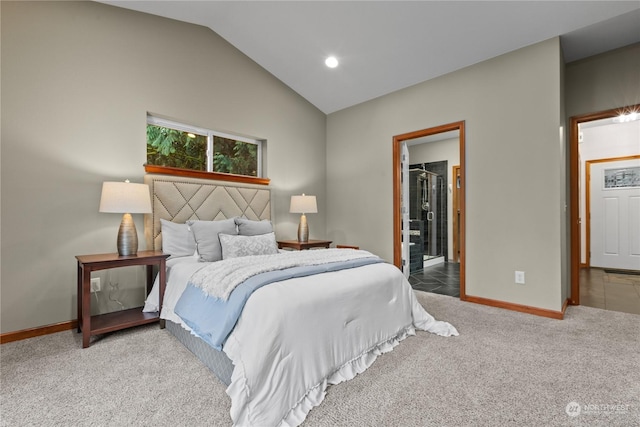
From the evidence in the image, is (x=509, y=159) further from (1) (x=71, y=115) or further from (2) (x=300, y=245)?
(1) (x=71, y=115)

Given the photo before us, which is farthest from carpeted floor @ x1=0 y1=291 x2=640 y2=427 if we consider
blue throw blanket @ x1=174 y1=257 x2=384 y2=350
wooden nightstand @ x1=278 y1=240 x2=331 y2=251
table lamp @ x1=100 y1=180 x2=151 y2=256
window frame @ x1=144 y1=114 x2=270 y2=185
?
wooden nightstand @ x1=278 y1=240 x2=331 y2=251

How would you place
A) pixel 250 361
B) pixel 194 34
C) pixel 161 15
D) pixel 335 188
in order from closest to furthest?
pixel 250 361, pixel 161 15, pixel 194 34, pixel 335 188

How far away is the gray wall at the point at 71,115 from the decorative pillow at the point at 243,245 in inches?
37.9

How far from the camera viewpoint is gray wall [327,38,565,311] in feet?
9.59

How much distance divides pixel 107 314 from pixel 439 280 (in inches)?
166

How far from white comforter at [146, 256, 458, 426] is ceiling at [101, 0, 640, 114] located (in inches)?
97.7

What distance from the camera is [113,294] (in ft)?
9.55

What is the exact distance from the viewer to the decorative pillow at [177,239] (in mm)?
2975

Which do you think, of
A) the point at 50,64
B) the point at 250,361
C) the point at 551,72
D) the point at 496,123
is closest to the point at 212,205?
the point at 50,64

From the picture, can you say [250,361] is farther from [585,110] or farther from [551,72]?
[585,110]

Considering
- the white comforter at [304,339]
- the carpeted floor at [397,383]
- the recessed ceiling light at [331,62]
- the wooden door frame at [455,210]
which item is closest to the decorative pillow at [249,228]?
the carpeted floor at [397,383]

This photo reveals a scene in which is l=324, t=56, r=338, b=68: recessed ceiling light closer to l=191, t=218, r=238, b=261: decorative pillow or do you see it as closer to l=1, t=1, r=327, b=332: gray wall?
l=1, t=1, r=327, b=332: gray wall

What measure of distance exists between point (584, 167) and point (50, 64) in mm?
8046

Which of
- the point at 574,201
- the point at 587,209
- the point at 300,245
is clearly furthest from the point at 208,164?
the point at 587,209
